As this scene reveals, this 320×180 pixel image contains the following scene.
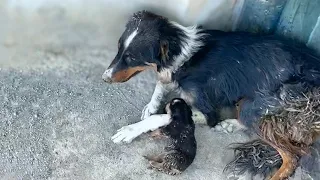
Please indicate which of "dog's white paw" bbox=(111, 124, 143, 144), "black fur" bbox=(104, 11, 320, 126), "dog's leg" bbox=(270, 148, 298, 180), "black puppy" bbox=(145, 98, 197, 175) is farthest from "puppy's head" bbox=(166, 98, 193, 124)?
"dog's leg" bbox=(270, 148, 298, 180)

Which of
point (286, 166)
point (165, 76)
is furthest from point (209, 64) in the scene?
point (286, 166)

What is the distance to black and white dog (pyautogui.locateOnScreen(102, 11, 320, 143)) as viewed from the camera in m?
3.79

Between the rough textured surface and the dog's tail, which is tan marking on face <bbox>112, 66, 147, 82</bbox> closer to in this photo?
the rough textured surface

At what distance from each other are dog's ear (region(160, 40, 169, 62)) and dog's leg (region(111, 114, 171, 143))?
371mm

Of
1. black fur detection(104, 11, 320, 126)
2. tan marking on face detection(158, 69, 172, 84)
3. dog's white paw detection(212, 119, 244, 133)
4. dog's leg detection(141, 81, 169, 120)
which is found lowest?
dog's white paw detection(212, 119, 244, 133)

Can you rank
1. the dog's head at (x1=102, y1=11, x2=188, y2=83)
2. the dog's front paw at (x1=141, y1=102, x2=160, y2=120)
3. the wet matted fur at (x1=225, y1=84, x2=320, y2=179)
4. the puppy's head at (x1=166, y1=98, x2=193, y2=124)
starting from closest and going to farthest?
the wet matted fur at (x1=225, y1=84, x2=320, y2=179) < the dog's head at (x1=102, y1=11, x2=188, y2=83) < the puppy's head at (x1=166, y1=98, x2=193, y2=124) < the dog's front paw at (x1=141, y1=102, x2=160, y2=120)

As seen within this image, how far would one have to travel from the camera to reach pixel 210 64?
3951 mm

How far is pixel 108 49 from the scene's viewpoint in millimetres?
4445

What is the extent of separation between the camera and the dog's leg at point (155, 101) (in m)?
4.16

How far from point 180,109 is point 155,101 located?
10.4 inches

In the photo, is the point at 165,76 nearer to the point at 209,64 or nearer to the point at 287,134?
the point at 209,64

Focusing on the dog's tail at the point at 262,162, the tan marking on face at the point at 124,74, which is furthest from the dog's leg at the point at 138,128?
the dog's tail at the point at 262,162

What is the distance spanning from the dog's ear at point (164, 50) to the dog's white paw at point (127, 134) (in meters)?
0.47

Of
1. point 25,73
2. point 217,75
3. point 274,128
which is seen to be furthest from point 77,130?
point 274,128
